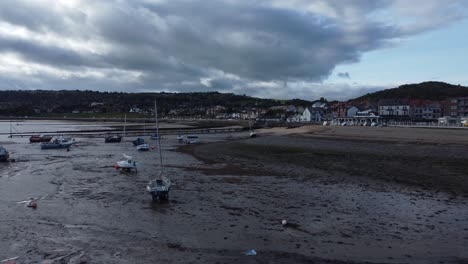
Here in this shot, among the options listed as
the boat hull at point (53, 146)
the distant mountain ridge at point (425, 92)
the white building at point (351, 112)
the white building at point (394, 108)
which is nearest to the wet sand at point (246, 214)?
the boat hull at point (53, 146)

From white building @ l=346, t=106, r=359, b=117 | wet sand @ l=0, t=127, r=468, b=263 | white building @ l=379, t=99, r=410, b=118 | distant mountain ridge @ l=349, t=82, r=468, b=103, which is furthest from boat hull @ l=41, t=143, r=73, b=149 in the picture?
distant mountain ridge @ l=349, t=82, r=468, b=103

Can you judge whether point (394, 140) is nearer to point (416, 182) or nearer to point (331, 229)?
point (416, 182)

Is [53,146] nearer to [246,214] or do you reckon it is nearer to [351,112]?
[246,214]

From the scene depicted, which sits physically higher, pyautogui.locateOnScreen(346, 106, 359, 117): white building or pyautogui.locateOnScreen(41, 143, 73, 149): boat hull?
pyautogui.locateOnScreen(346, 106, 359, 117): white building

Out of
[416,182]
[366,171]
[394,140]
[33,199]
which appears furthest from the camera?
[394,140]

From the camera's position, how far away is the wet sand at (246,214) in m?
12.6

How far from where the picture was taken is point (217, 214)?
1731cm

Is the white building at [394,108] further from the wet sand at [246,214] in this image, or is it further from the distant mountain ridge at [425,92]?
the wet sand at [246,214]

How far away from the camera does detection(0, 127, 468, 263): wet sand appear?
41.3 ft

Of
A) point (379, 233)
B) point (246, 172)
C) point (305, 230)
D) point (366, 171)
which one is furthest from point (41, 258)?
point (366, 171)

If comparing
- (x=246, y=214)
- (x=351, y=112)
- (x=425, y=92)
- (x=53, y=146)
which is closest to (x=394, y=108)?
(x=351, y=112)

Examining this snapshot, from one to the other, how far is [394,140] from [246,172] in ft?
96.3

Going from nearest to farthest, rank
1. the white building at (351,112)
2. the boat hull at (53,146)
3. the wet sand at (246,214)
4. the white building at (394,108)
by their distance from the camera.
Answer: the wet sand at (246,214), the boat hull at (53,146), the white building at (394,108), the white building at (351,112)

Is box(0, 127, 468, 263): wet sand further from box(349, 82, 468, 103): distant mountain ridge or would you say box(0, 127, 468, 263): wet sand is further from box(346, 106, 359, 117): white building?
box(349, 82, 468, 103): distant mountain ridge
